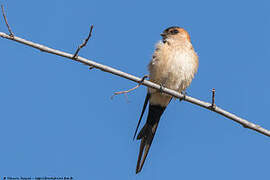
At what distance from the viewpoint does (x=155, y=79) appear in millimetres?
5621

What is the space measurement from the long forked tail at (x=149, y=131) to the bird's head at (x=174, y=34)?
1.10 metres

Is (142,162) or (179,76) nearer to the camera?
(142,162)

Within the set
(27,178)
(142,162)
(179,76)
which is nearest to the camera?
(27,178)

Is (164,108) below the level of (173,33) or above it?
below

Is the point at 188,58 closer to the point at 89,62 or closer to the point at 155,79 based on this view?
the point at 155,79

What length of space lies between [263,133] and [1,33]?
102 inches

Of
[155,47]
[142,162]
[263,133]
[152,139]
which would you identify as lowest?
[263,133]

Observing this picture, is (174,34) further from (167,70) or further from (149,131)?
(149,131)

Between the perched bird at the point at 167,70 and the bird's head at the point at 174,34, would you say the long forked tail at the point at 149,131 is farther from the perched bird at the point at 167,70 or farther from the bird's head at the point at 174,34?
the bird's head at the point at 174,34

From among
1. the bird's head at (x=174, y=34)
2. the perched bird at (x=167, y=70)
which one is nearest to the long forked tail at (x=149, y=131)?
the perched bird at (x=167, y=70)

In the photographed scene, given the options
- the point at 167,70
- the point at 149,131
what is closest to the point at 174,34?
the point at 167,70

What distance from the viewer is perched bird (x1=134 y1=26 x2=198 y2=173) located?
551cm

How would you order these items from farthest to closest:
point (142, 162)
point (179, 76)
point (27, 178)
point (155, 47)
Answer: point (155, 47) → point (179, 76) → point (142, 162) → point (27, 178)

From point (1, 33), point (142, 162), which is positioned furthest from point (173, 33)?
point (1, 33)
